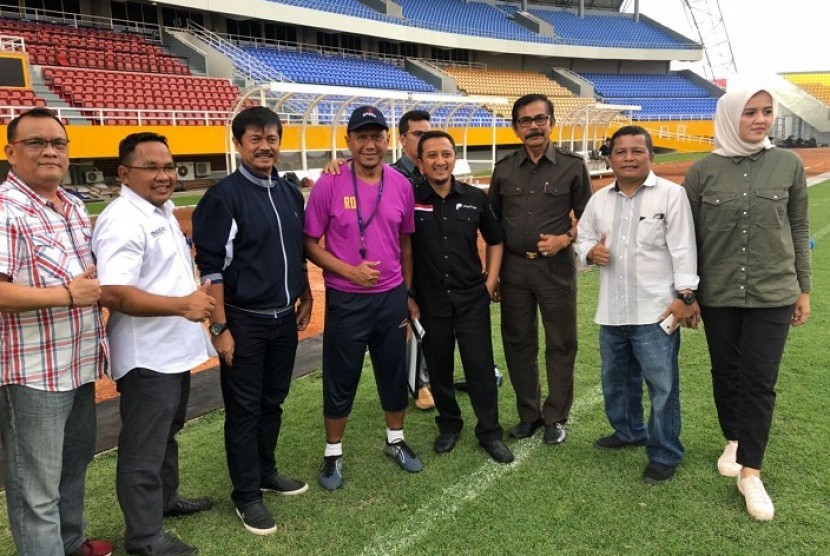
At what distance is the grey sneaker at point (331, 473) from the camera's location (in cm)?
345

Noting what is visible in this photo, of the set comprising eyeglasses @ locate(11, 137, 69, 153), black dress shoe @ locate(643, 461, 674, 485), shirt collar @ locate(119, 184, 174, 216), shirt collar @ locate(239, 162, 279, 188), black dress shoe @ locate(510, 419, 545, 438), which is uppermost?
eyeglasses @ locate(11, 137, 69, 153)

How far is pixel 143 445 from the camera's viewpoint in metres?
2.70

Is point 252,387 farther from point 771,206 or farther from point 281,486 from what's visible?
point 771,206

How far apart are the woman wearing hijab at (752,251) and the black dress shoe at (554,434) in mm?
1039

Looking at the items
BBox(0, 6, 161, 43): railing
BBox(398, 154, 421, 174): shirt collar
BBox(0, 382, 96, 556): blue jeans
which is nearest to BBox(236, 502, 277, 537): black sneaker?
BBox(0, 382, 96, 556): blue jeans

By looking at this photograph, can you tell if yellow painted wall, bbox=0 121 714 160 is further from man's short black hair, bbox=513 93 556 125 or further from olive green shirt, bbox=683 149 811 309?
olive green shirt, bbox=683 149 811 309

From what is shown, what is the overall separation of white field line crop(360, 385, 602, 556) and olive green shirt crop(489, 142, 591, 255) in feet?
4.16

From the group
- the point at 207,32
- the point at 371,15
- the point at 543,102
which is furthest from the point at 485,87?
the point at 543,102

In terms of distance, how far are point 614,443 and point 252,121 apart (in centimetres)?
286

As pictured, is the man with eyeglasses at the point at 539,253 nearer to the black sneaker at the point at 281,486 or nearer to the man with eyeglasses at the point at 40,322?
the black sneaker at the point at 281,486

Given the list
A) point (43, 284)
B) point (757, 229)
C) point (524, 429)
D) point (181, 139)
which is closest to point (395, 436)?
point (524, 429)

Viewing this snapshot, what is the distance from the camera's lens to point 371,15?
33781mm

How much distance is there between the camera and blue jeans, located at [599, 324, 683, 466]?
11.0ft

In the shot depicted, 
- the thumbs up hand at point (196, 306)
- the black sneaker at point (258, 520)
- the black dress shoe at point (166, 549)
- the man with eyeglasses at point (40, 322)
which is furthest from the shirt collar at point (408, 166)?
the black dress shoe at point (166, 549)
